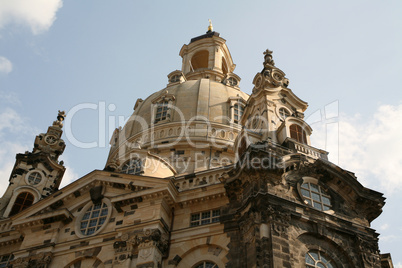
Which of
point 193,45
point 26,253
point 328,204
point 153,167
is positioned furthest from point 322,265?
point 193,45

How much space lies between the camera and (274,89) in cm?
3653

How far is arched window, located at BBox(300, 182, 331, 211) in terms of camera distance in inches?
1073

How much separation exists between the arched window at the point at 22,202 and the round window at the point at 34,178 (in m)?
1.19

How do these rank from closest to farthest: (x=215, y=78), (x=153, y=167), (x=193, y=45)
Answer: (x=153, y=167) < (x=215, y=78) < (x=193, y=45)

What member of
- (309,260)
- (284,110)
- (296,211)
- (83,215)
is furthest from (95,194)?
(284,110)

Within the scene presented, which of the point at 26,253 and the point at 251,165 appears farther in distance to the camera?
the point at 26,253

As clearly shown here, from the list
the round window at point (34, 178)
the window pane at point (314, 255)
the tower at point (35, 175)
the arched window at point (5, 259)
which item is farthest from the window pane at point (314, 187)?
the round window at point (34, 178)

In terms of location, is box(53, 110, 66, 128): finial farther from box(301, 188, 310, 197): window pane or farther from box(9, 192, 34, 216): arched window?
box(301, 188, 310, 197): window pane

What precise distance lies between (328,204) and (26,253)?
60.2 feet

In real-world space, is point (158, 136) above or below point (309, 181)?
above

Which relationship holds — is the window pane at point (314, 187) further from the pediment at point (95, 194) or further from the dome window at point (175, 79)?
the dome window at point (175, 79)

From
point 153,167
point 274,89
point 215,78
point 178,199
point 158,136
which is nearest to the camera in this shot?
point 178,199

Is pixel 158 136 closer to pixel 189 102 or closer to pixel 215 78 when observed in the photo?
pixel 189 102

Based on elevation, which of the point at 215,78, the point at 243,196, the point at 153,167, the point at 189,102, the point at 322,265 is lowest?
the point at 322,265
